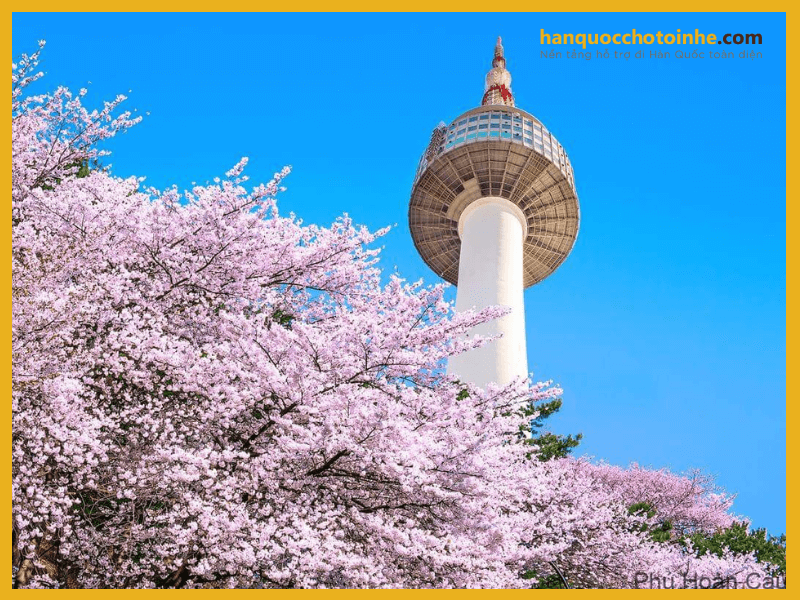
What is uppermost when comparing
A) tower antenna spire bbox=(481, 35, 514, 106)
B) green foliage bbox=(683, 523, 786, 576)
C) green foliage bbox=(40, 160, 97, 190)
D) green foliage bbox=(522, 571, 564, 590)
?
tower antenna spire bbox=(481, 35, 514, 106)

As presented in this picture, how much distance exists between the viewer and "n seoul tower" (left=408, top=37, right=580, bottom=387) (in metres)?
33.9

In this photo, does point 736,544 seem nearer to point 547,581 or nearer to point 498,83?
point 547,581

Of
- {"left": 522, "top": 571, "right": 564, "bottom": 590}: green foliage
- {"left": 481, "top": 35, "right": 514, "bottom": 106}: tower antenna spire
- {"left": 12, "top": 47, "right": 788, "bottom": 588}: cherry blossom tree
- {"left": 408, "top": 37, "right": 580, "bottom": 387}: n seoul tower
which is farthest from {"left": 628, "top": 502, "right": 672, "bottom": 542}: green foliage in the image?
{"left": 481, "top": 35, "right": 514, "bottom": 106}: tower antenna spire

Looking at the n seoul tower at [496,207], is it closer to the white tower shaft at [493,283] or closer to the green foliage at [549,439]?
the white tower shaft at [493,283]

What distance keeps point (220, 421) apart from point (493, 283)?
85.8 ft

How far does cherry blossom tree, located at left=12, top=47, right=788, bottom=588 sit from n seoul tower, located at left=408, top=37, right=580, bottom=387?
2181cm

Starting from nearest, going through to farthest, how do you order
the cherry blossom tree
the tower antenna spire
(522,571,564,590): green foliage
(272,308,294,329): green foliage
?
the cherry blossom tree, (272,308,294,329): green foliage, (522,571,564,590): green foliage, the tower antenna spire

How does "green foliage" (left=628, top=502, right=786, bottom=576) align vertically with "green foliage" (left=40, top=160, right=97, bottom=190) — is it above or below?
below

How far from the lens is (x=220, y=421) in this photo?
336 inches

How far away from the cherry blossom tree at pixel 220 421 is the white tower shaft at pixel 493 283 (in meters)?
19.5

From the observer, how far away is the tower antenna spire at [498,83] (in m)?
43.2

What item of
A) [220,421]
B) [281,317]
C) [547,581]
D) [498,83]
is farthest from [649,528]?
[498,83]

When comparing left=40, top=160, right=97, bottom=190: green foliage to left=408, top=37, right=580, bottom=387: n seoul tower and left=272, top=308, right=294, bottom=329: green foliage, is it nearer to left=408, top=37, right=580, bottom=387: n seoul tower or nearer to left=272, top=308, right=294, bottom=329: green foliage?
left=272, top=308, right=294, bottom=329: green foliage

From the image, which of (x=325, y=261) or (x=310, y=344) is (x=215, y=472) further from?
(x=325, y=261)
